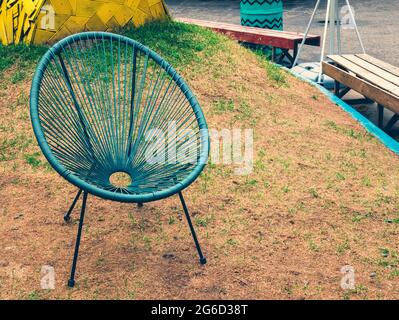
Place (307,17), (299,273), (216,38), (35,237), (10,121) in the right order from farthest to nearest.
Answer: (307,17) → (216,38) → (10,121) → (35,237) → (299,273)

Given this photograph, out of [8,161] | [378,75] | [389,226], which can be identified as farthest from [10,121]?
[378,75]

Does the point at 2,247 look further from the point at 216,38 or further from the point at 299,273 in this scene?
the point at 216,38

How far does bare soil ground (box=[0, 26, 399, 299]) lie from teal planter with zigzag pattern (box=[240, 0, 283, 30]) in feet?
12.0

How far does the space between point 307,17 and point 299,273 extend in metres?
9.67

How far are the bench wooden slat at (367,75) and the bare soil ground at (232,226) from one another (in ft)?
1.82

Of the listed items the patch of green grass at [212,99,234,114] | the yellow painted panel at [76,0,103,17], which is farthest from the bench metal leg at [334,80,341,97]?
the yellow painted panel at [76,0,103,17]

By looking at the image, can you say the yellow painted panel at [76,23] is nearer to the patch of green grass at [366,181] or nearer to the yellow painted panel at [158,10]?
the yellow painted panel at [158,10]

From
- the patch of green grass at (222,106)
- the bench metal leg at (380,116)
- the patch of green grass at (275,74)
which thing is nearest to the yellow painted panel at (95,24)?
the patch of green grass at (222,106)

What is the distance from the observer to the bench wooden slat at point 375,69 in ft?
18.6

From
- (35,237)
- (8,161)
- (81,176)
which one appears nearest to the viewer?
(81,176)

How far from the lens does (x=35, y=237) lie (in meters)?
3.60

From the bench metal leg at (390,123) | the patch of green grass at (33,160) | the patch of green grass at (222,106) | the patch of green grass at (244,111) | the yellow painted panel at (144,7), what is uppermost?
the yellow painted panel at (144,7)

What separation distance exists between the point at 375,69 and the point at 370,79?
438 mm

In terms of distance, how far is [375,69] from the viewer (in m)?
6.13
